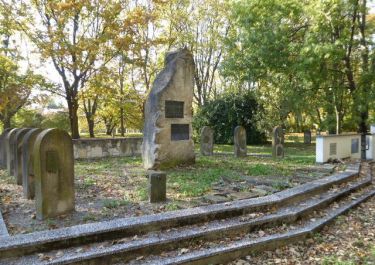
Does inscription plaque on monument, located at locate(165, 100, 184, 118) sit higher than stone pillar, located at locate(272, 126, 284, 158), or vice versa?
inscription plaque on monument, located at locate(165, 100, 184, 118)

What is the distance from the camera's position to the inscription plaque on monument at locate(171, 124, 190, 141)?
929 centimetres

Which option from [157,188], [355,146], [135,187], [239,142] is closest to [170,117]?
[135,187]

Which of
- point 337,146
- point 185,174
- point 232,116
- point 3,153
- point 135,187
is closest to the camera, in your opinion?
point 135,187

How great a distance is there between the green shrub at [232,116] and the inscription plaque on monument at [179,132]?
11.5 m

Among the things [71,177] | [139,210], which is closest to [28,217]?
[71,177]

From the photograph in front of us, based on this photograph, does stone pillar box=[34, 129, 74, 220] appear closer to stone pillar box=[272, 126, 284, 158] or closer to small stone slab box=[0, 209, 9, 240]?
small stone slab box=[0, 209, 9, 240]

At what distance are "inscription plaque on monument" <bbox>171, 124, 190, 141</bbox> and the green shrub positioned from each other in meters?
11.5

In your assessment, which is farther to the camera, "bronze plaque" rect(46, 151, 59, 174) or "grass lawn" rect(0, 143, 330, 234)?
"grass lawn" rect(0, 143, 330, 234)

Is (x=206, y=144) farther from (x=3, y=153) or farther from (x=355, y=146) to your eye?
(x=3, y=153)

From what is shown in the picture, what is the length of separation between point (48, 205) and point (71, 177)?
53cm

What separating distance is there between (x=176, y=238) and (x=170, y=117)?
5355 mm

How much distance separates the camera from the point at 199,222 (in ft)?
15.7

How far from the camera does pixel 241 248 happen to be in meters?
4.28

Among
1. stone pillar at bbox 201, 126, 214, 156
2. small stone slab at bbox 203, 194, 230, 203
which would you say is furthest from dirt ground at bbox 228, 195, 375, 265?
stone pillar at bbox 201, 126, 214, 156
